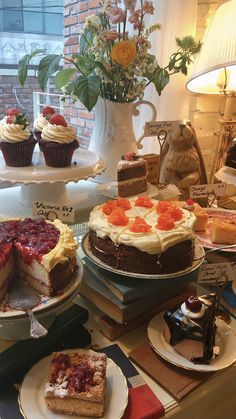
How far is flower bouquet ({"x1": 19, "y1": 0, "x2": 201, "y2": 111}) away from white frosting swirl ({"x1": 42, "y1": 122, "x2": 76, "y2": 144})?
15 centimetres

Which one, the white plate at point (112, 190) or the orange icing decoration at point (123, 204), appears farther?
the white plate at point (112, 190)

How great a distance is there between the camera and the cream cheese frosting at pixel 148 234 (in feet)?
2.87

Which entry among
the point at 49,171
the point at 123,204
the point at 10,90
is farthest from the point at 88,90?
the point at 10,90

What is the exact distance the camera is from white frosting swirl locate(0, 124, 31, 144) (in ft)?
3.80

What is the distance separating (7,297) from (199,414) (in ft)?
1.60

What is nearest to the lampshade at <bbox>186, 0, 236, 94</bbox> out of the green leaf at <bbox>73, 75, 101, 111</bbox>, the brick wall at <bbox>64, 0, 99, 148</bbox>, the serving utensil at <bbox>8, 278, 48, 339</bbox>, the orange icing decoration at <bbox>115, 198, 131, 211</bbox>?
the green leaf at <bbox>73, 75, 101, 111</bbox>

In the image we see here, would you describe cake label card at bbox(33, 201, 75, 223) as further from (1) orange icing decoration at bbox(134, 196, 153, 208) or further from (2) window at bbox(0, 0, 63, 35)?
(2) window at bbox(0, 0, 63, 35)

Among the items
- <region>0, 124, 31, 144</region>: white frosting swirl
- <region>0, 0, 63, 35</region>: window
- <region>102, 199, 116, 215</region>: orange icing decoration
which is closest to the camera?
<region>102, 199, 116, 215</region>: orange icing decoration

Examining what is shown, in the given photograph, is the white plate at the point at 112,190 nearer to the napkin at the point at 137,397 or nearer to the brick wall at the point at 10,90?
the napkin at the point at 137,397

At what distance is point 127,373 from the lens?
782 millimetres

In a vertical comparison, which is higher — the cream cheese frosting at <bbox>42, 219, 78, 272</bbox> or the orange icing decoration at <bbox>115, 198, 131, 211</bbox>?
the orange icing decoration at <bbox>115, 198, 131, 211</bbox>

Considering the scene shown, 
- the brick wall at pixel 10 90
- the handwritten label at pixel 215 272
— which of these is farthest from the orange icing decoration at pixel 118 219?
the brick wall at pixel 10 90

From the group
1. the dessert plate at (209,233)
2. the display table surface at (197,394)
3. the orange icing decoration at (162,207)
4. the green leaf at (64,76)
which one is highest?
the green leaf at (64,76)

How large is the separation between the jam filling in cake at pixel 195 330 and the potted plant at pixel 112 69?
782mm
